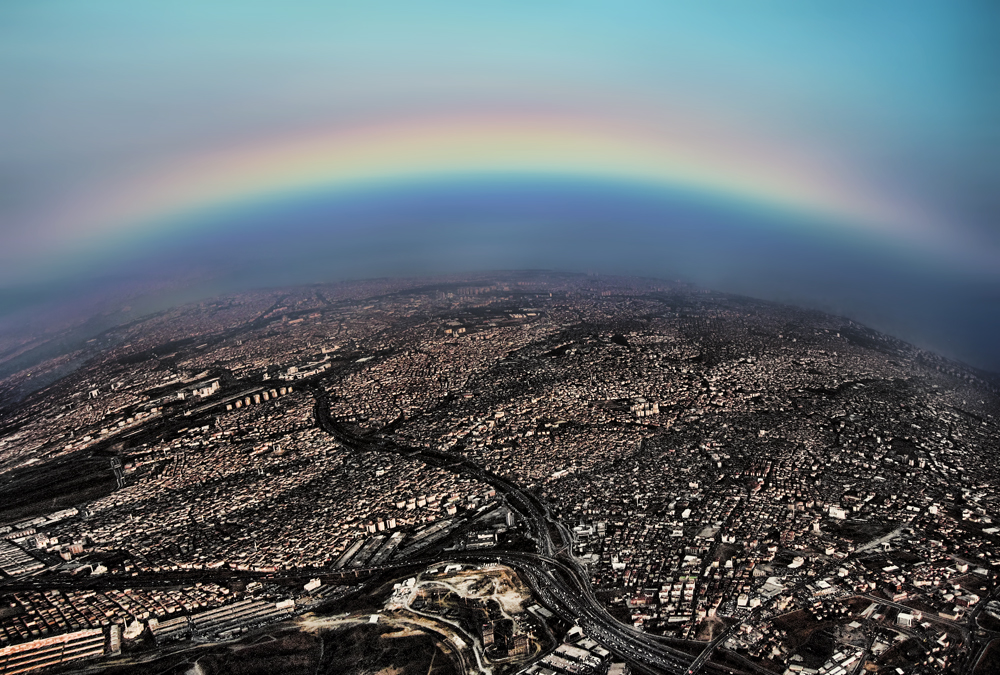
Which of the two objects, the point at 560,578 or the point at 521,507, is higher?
Answer: the point at 521,507

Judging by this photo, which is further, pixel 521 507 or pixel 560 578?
pixel 521 507

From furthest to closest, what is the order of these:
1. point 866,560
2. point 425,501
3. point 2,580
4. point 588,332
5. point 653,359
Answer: point 588,332 < point 653,359 < point 425,501 < point 2,580 < point 866,560

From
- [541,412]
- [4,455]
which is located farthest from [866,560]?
[4,455]

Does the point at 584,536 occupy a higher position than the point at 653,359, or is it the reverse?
the point at 653,359

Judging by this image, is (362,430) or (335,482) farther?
(362,430)

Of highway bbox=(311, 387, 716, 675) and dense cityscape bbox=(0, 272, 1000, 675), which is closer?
highway bbox=(311, 387, 716, 675)

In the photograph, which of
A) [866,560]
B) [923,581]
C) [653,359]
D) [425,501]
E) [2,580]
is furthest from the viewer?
[653,359]

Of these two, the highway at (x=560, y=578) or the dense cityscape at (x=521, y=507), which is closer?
the highway at (x=560, y=578)

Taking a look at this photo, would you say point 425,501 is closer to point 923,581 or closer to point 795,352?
point 923,581
